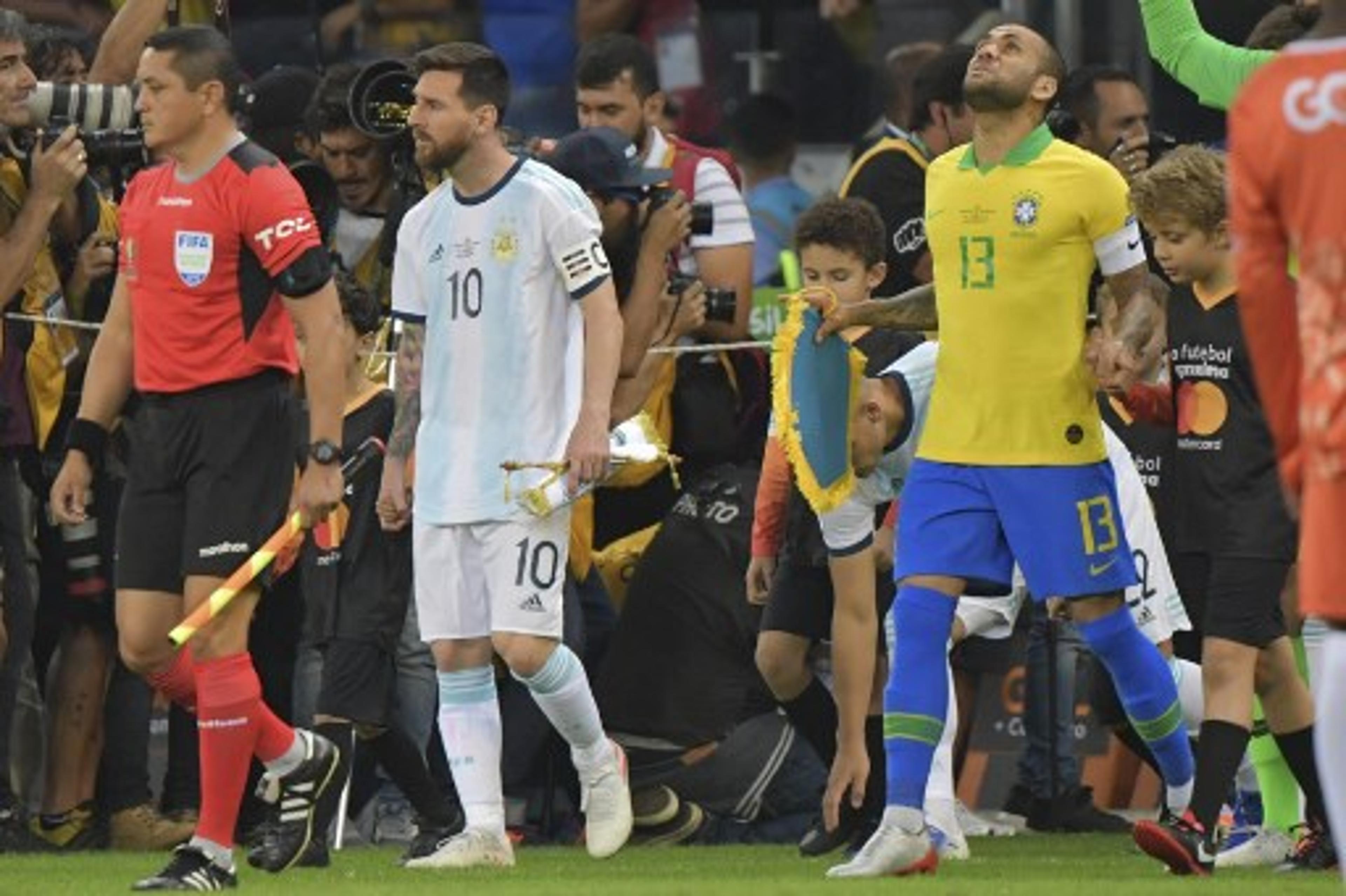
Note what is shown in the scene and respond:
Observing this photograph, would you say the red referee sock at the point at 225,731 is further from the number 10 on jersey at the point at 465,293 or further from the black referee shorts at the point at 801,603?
the black referee shorts at the point at 801,603

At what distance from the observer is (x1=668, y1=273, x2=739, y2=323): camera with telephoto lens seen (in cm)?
1279

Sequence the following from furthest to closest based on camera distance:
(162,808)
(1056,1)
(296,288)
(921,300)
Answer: (1056,1)
(162,808)
(921,300)
(296,288)

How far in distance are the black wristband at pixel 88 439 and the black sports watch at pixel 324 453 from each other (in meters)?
0.78

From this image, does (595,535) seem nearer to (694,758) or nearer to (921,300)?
(694,758)

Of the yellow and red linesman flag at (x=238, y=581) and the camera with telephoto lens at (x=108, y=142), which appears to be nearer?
the yellow and red linesman flag at (x=238, y=581)

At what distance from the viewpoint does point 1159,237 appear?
1066 centimetres

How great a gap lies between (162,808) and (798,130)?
4613mm

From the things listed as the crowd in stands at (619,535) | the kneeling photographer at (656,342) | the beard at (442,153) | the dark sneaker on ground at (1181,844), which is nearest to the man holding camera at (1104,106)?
the crowd in stands at (619,535)

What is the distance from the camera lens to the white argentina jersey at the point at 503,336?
10.9 m

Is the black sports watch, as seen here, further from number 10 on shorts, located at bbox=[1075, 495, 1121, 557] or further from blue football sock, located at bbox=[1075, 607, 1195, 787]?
blue football sock, located at bbox=[1075, 607, 1195, 787]

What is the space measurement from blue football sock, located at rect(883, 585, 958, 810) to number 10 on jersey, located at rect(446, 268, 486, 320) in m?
1.61

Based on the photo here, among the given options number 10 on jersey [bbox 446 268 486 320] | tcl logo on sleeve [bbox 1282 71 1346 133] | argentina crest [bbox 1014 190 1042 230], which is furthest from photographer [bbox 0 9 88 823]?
tcl logo on sleeve [bbox 1282 71 1346 133]

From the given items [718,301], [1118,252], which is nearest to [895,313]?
[1118,252]

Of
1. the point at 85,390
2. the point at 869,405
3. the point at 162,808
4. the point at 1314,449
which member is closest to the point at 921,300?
the point at 869,405
